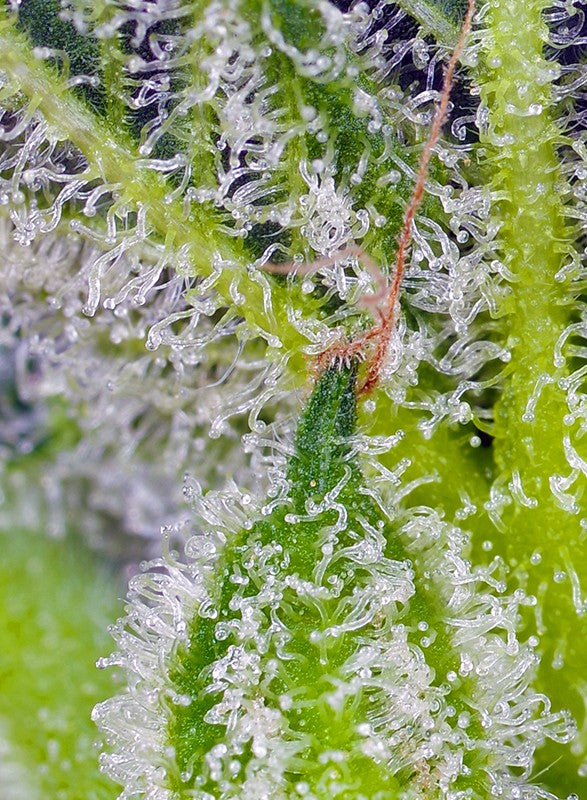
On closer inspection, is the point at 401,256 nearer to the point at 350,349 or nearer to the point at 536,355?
the point at 350,349

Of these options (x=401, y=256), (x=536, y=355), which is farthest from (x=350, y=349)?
(x=536, y=355)

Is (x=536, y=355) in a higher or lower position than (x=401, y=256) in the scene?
lower

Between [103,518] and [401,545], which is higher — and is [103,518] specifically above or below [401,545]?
below

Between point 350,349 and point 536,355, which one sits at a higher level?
point 350,349

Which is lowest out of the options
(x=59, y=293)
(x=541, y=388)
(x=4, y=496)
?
(x=4, y=496)

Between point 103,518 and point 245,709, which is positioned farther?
point 103,518

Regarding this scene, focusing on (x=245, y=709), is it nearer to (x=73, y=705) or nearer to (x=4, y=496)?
(x=73, y=705)

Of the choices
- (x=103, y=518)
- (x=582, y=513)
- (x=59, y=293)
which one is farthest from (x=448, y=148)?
(x=103, y=518)

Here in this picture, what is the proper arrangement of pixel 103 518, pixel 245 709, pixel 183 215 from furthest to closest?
1. pixel 103 518
2. pixel 183 215
3. pixel 245 709
